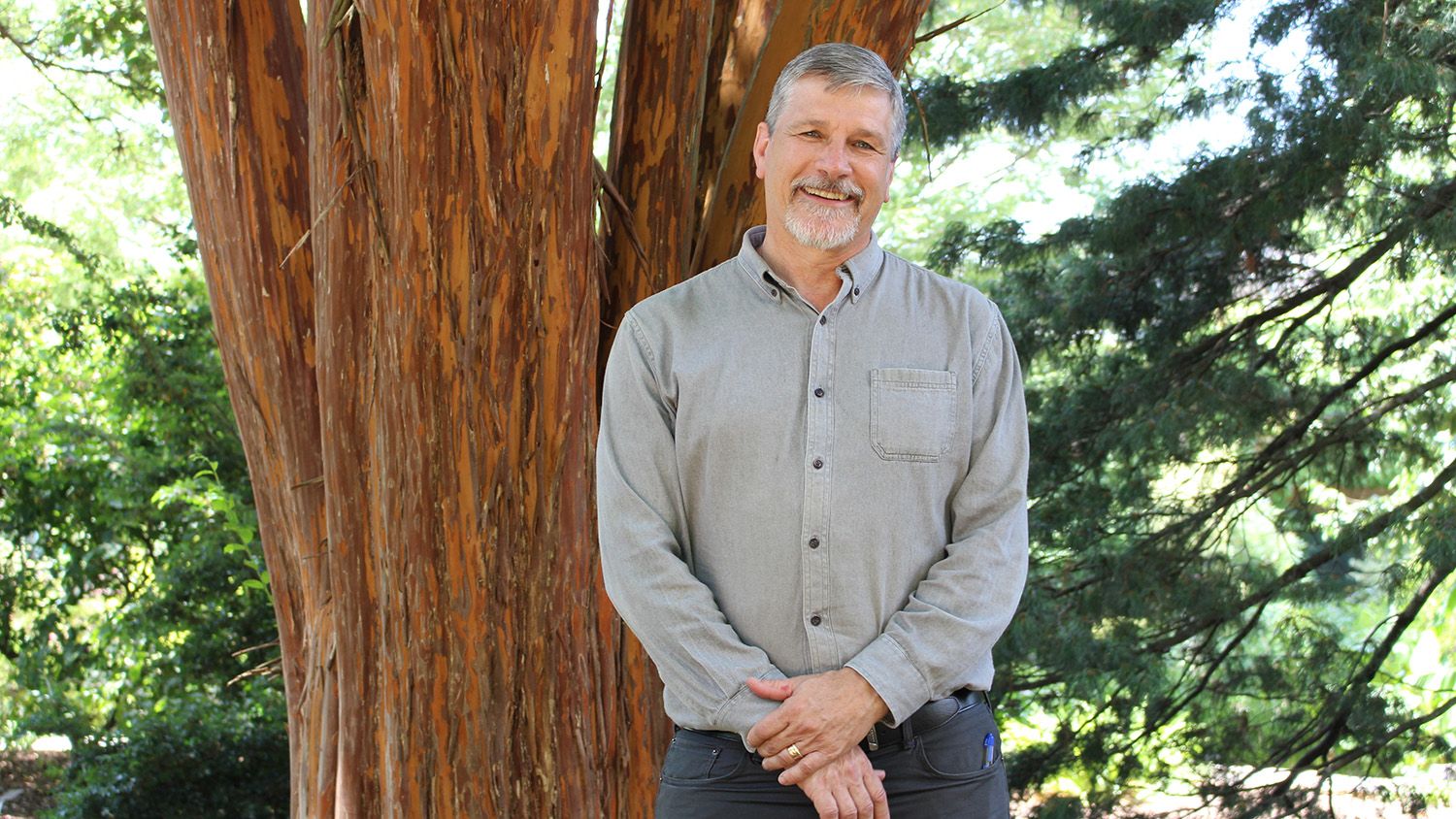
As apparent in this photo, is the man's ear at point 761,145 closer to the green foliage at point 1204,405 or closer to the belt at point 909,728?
the belt at point 909,728

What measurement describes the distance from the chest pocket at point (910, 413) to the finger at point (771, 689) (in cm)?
33

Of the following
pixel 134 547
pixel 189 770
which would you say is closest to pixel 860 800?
pixel 189 770

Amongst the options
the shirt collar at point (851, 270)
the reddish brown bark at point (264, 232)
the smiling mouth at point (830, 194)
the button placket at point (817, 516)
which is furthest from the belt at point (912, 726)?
the reddish brown bark at point (264, 232)

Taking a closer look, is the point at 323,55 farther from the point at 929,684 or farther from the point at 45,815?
the point at 45,815

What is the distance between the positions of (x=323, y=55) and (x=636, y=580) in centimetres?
135

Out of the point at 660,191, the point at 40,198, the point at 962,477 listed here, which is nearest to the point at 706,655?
the point at 962,477

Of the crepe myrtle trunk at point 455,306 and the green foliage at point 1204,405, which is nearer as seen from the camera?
the crepe myrtle trunk at point 455,306

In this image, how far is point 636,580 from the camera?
188 centimetres

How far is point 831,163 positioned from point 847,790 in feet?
2.73

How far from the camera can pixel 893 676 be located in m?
1.79

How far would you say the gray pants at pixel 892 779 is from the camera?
1816 mm

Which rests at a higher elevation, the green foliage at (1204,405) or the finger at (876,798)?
the green foliage at (1204,405)

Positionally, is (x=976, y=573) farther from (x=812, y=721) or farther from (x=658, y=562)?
(x=658, y=562)

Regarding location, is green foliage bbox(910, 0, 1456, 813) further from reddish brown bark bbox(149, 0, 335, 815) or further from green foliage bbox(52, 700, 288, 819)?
green foliage bbox(52, 700, 288, 819)
